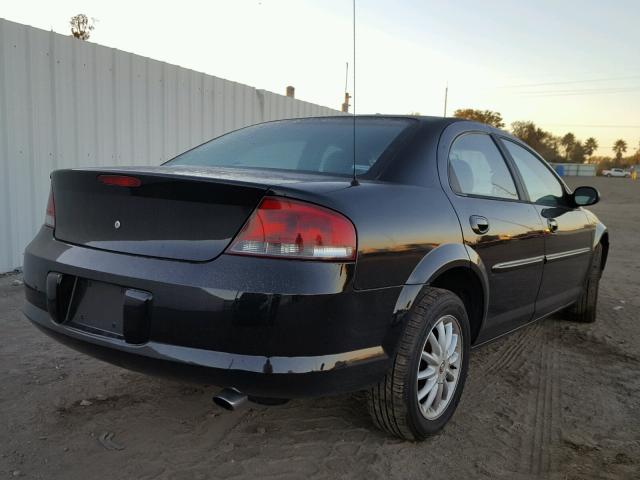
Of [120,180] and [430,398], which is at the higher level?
[120,180]

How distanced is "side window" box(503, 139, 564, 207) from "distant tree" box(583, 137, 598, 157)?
131 m

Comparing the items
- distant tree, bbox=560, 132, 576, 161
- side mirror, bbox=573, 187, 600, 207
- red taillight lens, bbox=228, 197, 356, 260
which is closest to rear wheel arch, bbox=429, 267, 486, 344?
red taillight lens, bbox=228, 197, 356, 260

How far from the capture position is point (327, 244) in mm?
1980

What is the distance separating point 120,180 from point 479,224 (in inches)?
68.2

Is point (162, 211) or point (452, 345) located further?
point (452, 345)

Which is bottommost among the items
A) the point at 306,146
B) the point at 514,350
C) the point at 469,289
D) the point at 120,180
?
the point at 514,350

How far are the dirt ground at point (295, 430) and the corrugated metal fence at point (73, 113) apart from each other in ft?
8.76

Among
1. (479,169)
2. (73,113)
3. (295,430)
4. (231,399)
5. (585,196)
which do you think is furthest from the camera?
(73,113)

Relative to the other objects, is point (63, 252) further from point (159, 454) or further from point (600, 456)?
point (600, 456)

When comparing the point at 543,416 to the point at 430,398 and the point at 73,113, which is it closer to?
the point at 430,398

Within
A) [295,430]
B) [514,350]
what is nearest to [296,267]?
[295,430]

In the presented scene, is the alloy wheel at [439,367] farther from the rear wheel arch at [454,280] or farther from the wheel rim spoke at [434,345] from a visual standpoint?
the rear wheel arch at [454,280]

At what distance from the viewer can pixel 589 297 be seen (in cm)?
469

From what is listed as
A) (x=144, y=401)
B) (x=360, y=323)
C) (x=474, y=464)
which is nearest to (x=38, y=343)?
(x=144, y=401)
